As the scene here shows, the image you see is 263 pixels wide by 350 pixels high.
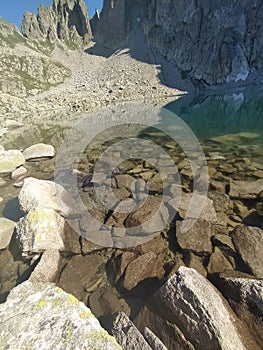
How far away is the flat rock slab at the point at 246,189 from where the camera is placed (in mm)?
7715

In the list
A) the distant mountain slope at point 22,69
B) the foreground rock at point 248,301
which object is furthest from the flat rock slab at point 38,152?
the distant mountain slope at point 22,69

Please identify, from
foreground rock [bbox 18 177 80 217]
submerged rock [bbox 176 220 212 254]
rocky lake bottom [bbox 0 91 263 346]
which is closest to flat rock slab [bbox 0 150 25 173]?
rocky lake bottom [bbox 0 91 263 346]

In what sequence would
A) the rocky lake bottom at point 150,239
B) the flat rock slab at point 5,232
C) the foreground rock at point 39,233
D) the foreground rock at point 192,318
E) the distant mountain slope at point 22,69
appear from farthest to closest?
the distant mountain slope at point 22,69, the flat rock slab at point 5,232, the foreground rock at point 39,233, the rocky lake bottom at point 150,239, the foreground rock at point 192,318

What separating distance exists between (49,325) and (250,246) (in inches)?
190

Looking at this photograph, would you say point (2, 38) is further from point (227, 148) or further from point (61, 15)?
point (227, 148)

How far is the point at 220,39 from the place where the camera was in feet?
270

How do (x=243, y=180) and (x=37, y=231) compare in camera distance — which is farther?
(x=243, y=180)

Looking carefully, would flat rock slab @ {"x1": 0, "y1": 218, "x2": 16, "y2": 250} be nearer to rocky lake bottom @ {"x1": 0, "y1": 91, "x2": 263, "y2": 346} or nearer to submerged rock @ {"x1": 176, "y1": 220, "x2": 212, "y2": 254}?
rocky lake bottom @ {"x1": 0, "y1": 91, "x2": 263, "y2": 346}

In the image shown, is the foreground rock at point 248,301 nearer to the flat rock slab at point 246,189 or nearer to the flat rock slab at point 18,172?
the flat rock slab at point 246,189

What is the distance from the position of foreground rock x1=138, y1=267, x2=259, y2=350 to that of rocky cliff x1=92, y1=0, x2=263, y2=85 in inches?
3812

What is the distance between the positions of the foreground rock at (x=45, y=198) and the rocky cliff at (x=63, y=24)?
7525 inches

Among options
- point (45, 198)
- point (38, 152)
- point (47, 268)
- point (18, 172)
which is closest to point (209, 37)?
point (38, 152)

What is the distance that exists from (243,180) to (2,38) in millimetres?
176930

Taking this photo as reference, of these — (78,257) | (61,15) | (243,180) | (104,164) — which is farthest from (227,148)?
(61,15)
